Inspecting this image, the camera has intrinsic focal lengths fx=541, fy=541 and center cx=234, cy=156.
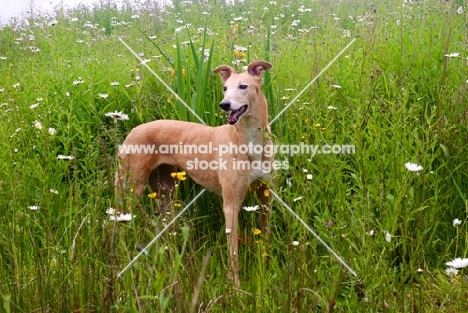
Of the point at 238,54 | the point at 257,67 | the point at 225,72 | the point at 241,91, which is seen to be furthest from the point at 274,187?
the point at 238,54

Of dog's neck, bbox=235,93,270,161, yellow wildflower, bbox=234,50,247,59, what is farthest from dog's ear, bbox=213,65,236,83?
yellow wildflower, bbox=234,50,247,59

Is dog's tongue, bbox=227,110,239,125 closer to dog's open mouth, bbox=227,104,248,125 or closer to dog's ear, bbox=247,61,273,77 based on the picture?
dog's open mouth, bbox=227,104,248,125

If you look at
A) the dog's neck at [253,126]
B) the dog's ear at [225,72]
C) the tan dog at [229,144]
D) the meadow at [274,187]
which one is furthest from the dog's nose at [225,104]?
the dog's ear at [225,72]

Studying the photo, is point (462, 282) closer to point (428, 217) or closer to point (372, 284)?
point (428, 217)

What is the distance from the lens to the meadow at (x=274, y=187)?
2.18 m

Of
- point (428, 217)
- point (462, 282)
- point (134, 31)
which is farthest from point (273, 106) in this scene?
point (134, 31)

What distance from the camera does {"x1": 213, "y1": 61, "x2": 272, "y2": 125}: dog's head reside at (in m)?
3.77

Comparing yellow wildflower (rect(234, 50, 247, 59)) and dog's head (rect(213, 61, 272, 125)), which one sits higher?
yellow wildflower (rect(234, 50, 247, 59))

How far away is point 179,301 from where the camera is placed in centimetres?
188

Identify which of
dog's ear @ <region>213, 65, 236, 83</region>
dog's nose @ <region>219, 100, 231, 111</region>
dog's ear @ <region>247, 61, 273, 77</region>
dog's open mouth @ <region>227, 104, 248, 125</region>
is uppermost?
dog's ear @ <region>247, 61, 273, 77</region>

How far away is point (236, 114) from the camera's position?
3.82 metres

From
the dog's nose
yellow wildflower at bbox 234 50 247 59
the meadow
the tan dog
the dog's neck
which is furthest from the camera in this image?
yellow wildflower at bbox 234 50 247 59

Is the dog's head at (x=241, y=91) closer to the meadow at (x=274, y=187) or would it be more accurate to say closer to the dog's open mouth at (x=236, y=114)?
the dog's open mouth at (x=236, y=114)

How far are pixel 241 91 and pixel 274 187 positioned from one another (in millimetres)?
1510
